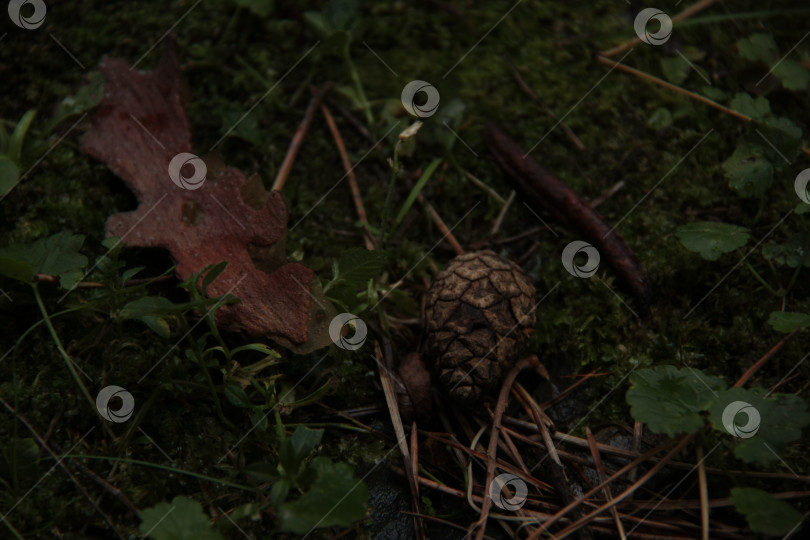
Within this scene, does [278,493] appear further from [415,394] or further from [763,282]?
[763,282]

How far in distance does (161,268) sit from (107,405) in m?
0.49

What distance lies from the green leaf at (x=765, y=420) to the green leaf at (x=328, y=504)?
102 cm

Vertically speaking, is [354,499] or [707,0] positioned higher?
[707,0]

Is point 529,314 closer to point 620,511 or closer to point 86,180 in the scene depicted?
point 620,511

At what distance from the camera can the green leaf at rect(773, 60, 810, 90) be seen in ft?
8.21

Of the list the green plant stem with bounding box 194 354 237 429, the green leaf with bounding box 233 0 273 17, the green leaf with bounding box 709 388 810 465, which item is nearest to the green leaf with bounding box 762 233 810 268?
the green leaf with bounding box 709 388 810 465

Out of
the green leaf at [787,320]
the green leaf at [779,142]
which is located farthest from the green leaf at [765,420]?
the green leaf at [779,142]

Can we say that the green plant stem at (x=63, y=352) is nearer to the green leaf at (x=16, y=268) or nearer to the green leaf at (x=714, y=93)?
the green leaf at (x=16, y=268)

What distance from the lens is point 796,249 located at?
2.14 metres

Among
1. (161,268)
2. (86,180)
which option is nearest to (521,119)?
(161,268)

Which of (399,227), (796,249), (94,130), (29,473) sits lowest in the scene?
(29,473)

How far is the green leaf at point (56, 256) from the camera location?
191 cm

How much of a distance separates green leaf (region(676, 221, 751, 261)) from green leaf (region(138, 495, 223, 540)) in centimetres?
174

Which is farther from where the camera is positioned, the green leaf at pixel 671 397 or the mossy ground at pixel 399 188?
the mossy ground at pixel 399 188
